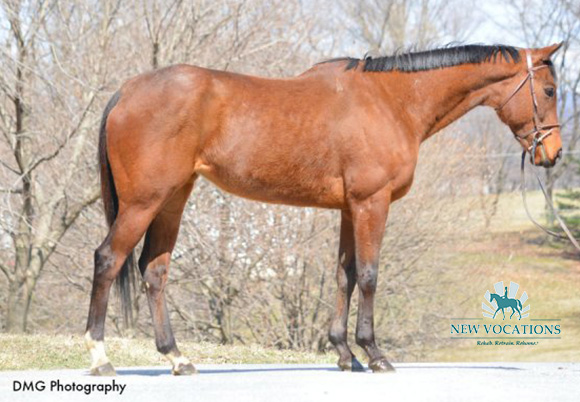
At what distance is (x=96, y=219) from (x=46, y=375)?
8680 mm

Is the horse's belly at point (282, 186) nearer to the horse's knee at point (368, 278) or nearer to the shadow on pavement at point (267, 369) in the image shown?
the horse's knee at point (368, 278)

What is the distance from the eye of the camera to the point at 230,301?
16.0 metres

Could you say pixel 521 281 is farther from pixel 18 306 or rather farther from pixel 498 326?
pixel 18 306

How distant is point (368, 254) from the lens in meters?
7.09

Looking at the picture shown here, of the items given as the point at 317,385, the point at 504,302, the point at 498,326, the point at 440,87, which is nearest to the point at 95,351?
the point at 317,385

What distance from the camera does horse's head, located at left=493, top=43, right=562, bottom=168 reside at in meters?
7.37

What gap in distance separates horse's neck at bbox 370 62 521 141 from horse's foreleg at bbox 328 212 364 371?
1029 millimetres

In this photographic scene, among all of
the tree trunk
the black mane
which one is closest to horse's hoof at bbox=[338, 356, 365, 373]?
the black mane

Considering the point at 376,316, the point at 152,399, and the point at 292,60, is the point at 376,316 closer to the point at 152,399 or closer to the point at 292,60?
the point at 292,60

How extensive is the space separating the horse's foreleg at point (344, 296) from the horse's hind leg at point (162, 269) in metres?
1.22

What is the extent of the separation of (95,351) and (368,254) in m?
2.23

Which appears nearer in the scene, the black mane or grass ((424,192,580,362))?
the black mane

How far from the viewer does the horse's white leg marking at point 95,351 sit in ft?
22.2

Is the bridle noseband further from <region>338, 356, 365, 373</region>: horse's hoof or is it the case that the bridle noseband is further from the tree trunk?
the tree trunk
